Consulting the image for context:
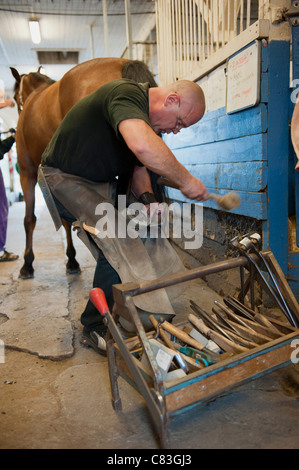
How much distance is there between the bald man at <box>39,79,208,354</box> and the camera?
1699 mm

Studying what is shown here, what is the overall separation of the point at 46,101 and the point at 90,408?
280 cm

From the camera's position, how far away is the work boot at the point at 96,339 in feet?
7.04

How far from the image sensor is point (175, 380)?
1.33m

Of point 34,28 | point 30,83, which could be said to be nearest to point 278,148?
point 30,83

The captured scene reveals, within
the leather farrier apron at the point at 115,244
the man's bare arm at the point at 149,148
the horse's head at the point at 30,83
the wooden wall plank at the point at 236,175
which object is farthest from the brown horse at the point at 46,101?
the man's bare arm at the point at 149,148

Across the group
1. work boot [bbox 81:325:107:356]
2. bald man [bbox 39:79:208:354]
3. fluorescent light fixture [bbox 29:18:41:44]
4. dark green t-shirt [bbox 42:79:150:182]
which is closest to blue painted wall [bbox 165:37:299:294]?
bald man [bbox 39:79:208:354]

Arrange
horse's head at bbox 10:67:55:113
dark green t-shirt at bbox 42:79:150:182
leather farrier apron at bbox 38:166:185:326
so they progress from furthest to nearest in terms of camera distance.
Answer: horse's head at bbox 10:67:55:113
leather farrier apron at bbox 38:166:185:326
dark green t-shirt at bbox 42:79:150:182

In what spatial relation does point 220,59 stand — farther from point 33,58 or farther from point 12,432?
point 33,58

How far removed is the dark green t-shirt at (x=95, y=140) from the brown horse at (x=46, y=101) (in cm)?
68

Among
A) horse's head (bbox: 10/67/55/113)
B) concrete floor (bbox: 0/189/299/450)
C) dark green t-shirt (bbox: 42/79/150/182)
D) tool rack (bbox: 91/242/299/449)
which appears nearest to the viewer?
tool rack (bbox: 91/242/299/449)

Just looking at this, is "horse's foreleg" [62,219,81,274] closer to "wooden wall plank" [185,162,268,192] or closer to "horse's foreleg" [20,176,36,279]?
"horse's foreleg" [20,176,36,279]

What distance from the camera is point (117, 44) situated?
10.2 m
